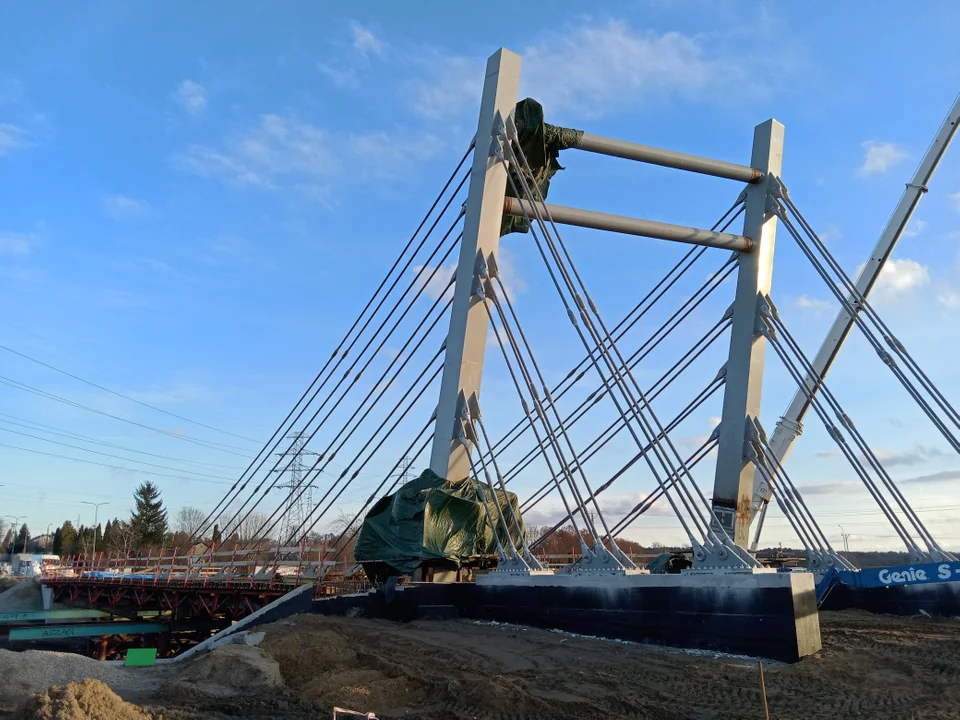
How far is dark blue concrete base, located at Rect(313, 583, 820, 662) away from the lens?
11383 millimetres

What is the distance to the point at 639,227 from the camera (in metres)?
19.0

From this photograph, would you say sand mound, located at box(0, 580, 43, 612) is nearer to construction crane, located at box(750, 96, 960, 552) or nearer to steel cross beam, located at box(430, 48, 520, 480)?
steel cross beam, located at box(430, 48, 520, 480)

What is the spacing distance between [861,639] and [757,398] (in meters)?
7.05

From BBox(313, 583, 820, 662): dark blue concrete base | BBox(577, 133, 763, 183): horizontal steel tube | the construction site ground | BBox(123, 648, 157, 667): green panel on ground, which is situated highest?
BBox(577, 133, 763, 183): horizontal steel tube

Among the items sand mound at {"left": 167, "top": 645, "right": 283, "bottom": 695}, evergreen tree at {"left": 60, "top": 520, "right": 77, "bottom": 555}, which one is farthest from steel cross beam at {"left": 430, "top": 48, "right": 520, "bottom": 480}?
evergreen tree at {"left": 60, "top": 520, "right": 77, "bottom": 555}

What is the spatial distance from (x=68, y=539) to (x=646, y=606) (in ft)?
370

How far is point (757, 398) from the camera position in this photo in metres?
18.7

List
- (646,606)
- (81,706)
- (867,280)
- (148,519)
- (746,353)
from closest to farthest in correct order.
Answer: (81,706) < (646,606) < (746,353) < (867,280) < (148,519)

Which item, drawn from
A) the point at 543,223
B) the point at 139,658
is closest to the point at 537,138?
the point at 543,223

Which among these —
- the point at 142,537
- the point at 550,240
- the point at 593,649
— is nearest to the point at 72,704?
the point at 593,649

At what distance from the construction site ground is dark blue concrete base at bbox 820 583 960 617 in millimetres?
1984

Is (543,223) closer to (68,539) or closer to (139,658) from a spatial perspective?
(139,658)

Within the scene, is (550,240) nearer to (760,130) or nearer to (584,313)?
(584,313)

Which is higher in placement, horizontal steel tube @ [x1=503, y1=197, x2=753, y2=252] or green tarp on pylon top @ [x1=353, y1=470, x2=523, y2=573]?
horizontal steel tube @ [x1=503, y1=197, x2=753, y2=252]
